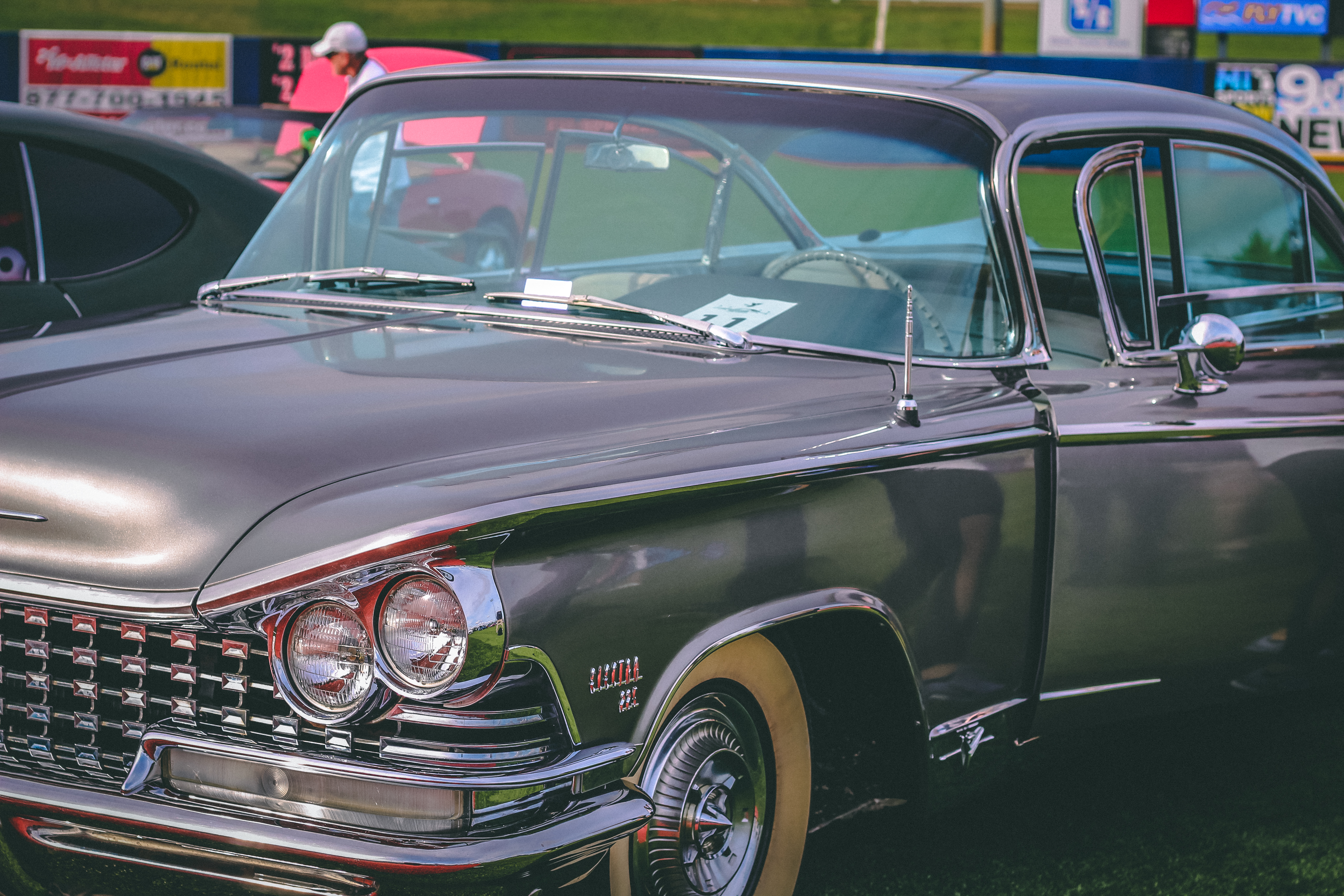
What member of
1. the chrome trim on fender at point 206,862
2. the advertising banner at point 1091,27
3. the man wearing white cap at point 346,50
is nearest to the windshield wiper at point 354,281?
the chrome trim on fender at point 206,862

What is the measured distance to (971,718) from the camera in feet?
9.14

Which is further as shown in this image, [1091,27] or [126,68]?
[1091,27]

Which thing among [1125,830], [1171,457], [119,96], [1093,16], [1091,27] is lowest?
[1125,830]

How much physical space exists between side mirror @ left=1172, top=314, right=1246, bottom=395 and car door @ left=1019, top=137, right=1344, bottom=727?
0.03 metres

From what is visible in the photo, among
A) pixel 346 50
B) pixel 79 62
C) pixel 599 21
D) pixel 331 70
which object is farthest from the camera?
pixel 599 21

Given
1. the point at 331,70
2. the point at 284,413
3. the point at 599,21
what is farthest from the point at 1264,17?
the point at 599,21

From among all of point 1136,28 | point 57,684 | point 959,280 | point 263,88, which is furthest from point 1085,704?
point 1136,28

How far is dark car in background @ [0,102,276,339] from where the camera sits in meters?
4.38

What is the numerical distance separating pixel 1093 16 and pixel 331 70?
59.2 ft

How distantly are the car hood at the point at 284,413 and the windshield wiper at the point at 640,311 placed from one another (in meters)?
0.06

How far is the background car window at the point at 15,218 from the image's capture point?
4.38 m

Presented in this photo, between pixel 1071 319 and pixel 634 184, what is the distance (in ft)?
3.25

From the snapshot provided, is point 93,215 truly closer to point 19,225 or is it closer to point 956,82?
point 19,225

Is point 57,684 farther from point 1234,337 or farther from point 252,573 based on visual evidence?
point 1234,337
